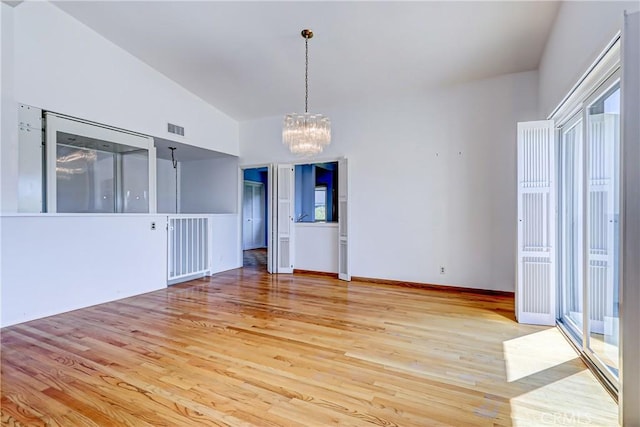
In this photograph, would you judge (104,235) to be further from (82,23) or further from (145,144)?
(82,23)

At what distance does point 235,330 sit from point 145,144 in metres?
3.47

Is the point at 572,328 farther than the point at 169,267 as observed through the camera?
No

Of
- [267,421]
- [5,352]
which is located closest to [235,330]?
[267,421]

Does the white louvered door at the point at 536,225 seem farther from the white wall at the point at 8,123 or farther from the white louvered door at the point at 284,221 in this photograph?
the white wall at the point at 8,123

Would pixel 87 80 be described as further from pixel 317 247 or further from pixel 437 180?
pixel 437 180

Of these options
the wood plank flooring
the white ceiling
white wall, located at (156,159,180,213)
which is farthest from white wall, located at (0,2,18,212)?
white wall, located at (156,159,180,213)

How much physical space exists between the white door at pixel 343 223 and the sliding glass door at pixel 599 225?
3.08m

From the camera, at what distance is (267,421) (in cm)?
172

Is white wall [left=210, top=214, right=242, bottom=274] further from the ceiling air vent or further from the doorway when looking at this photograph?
the doorway

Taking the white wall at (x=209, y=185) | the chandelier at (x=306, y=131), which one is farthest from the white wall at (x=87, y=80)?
the chandelier at (x=306, y=131)

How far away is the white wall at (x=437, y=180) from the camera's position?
14.1 ft

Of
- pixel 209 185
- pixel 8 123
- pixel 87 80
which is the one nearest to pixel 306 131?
pixel 87 80

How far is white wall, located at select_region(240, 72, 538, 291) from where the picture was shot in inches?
170

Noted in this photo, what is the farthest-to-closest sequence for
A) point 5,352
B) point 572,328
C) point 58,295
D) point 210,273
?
1. point 210,273
2. point 58,295
3. point 572,328
4. point 5,352
